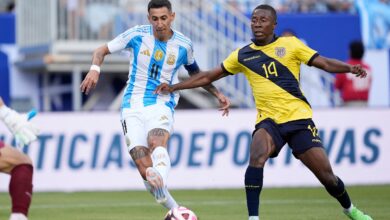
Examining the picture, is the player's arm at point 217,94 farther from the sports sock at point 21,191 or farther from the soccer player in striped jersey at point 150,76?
the sports sock at point 21,191

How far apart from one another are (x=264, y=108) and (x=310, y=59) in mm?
705

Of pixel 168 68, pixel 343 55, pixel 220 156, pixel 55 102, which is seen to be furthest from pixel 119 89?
pixel 168 68

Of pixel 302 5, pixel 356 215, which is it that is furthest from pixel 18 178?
pixel 302 5

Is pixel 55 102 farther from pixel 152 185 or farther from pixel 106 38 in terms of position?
pixel 152 185

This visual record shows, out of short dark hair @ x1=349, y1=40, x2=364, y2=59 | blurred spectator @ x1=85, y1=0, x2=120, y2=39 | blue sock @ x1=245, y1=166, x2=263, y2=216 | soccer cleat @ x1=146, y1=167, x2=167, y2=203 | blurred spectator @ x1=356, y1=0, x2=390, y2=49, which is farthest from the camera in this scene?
blurred spectator @ x1=356, y1=0, x2=390, y2=49

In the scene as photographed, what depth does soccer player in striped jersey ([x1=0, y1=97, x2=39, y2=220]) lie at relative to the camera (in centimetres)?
898

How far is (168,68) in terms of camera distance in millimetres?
12375

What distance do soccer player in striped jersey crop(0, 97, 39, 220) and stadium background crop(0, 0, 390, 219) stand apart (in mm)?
9532

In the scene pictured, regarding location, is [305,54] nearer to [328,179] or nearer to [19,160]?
[328,179]

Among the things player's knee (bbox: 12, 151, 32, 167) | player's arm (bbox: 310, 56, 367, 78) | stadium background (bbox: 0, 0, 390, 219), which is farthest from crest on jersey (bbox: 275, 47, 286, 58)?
stadium background (bbox: 0, 0, 390, 219)

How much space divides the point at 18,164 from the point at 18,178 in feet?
0.46

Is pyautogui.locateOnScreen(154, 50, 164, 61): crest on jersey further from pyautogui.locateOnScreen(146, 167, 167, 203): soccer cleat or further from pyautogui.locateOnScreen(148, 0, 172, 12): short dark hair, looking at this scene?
pyautogui.locateOnScreen(146, 167, 167, 203): soccer cleat

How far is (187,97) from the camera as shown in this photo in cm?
2441

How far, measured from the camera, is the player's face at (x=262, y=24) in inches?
460
